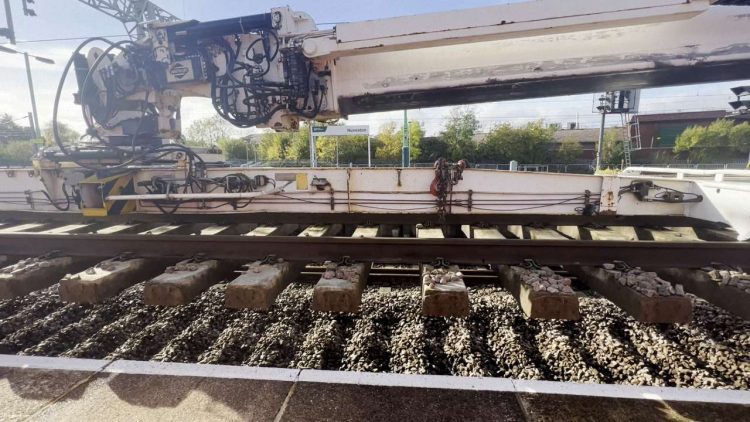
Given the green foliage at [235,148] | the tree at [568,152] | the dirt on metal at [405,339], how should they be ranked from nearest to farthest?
the dirt on metal at [405,339] < the tree at [568,152] < the green foliage at [235,148]

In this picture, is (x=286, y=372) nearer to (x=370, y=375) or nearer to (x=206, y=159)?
(x=370, y=375)

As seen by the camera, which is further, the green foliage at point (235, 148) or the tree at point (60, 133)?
the green foliage at point (235, 148)

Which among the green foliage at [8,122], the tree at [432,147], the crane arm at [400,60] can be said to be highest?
the green foliage at [8,122]

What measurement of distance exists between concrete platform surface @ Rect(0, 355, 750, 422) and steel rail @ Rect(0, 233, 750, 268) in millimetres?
1250

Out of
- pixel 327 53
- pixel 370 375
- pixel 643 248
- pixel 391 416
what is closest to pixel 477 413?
pixel 391 416

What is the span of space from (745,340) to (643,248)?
45.2 inches

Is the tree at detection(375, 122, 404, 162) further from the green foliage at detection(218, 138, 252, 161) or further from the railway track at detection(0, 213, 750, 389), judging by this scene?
the railway track at detection(0, 213, 750, 389)

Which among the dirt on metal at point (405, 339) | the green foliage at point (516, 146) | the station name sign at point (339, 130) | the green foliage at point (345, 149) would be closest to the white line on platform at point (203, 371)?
the dirt on metal at point (405, 339)

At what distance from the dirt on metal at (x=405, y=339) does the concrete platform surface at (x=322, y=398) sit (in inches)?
26.2

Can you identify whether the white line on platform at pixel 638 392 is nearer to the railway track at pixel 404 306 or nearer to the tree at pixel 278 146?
the railway track at pixel 404 306

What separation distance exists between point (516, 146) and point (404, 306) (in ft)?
142

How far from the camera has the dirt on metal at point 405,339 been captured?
2475 millimetres

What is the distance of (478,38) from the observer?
8.20 feet

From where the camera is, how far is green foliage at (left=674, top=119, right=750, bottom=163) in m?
38.4
